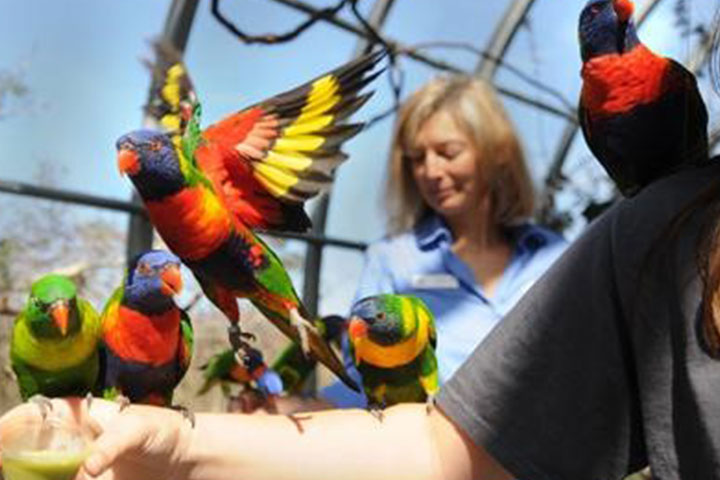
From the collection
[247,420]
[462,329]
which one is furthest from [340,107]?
[462,329]

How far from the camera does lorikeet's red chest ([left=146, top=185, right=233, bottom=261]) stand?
634 millimetres

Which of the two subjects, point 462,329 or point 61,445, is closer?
point 61,445

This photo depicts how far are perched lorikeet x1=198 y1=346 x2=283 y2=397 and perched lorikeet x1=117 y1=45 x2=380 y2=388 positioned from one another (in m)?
0.11

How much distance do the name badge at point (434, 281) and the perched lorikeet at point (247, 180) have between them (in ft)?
1.58

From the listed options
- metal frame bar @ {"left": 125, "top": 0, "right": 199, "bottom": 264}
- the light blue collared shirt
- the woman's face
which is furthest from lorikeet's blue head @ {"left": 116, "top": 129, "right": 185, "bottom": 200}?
metal frame bar @ {"left": 125, "top": 0, "right": 199, "bottom": 264}

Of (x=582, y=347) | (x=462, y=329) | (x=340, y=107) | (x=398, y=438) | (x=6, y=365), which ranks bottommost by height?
A: (x=6, y=365)

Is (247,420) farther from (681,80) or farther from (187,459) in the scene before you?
(681,80)

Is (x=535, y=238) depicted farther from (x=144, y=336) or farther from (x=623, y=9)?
(x=144, y=336)

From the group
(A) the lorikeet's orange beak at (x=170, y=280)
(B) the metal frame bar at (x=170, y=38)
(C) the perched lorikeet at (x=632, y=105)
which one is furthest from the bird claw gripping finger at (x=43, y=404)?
(B) the metal frame bar at (x=170, y=38)

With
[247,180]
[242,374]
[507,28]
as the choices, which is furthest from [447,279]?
[507,28]

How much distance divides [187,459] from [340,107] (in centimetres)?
28

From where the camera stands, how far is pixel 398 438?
70cm

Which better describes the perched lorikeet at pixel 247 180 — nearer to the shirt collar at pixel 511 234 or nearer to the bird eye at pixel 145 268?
the bird eye at pixel 145 268

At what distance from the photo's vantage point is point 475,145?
1.30 metres
